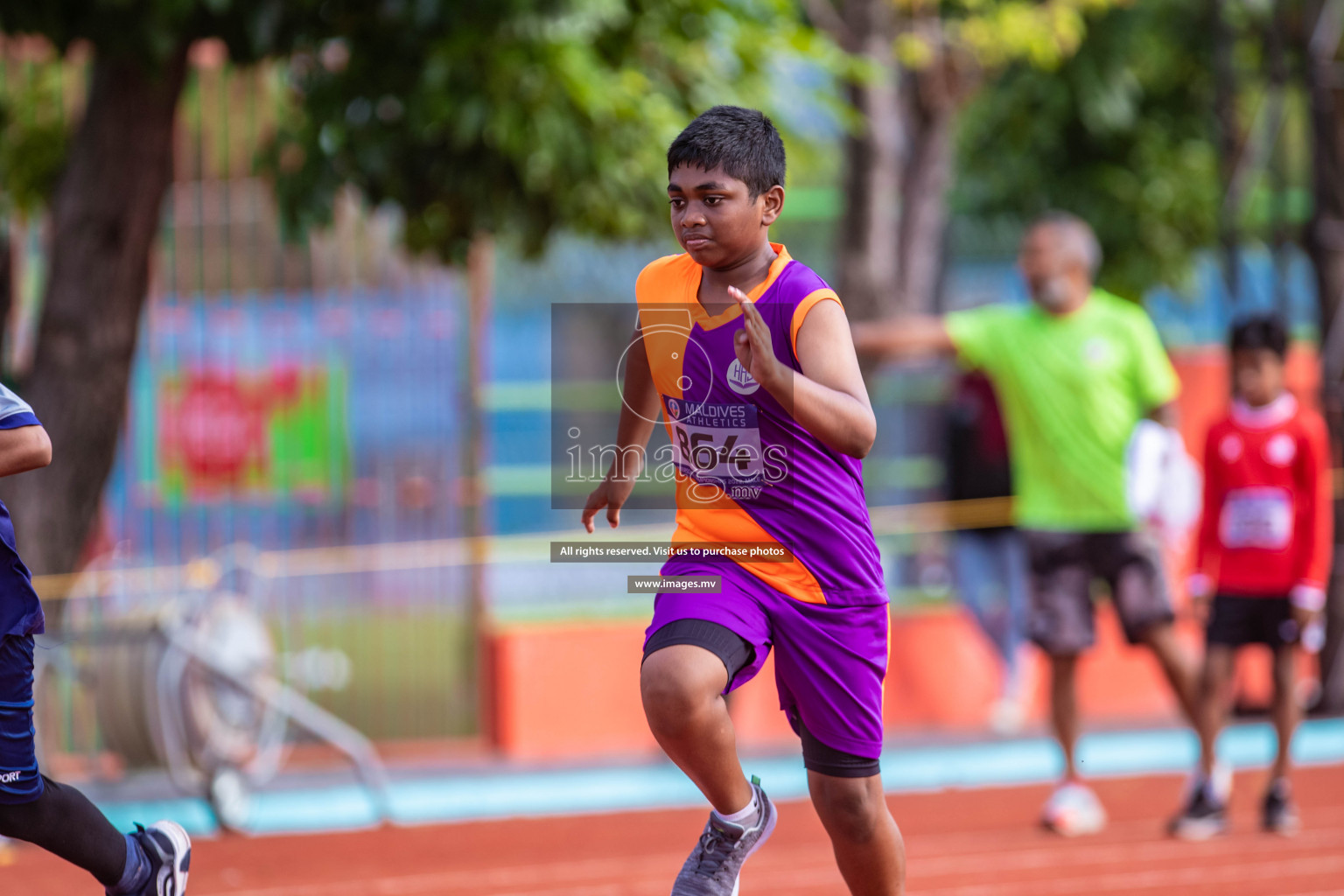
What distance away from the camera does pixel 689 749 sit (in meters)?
3.43

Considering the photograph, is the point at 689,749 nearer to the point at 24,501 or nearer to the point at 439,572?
the point at 24,501

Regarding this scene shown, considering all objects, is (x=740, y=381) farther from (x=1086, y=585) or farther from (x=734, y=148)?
(x=1086, y=585)

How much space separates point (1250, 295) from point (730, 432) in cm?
1041

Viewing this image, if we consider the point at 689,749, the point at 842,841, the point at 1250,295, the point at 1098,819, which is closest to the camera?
the point at 689,749

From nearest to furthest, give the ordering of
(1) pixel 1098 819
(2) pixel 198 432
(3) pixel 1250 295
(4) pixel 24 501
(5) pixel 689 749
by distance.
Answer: (5) pixel 689 749, (1) pixel 1098 819, (4) pixel 24 501, (2) pixel 198 432, (3) pixel 1250 295

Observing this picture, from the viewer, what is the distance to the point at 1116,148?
14086 millimetres


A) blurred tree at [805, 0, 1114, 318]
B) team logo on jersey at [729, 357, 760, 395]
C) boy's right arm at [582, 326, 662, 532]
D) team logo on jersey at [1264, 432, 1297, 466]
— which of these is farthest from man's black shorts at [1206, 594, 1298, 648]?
blurred tree at [805, 0, 1114, 318]

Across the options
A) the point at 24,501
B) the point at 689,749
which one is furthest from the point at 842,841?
the point at 24,501

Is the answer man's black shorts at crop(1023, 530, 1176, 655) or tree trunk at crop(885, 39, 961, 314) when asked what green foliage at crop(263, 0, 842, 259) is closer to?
man's black shorts at crop(1023, 530, 1176, 655)

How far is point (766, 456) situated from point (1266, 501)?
3892 millimetres

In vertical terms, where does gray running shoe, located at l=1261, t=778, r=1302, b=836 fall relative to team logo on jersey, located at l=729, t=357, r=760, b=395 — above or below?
below

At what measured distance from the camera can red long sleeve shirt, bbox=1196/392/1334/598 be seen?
6730mm

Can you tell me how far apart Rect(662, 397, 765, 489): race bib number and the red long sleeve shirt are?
3.86 meters

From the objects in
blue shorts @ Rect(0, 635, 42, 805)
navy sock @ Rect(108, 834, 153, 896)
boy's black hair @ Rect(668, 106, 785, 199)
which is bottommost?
navy sock @ Rect(108, 834, 153, 896)
